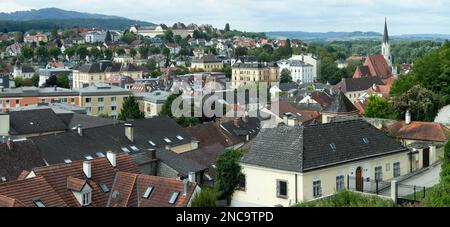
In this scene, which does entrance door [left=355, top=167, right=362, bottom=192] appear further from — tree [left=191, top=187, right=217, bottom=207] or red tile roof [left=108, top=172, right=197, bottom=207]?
red tile roof [left=108, top=172, right=197, bottom=207]

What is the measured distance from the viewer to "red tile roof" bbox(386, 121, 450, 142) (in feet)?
82.1

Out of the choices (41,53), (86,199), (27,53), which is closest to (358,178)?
(86,199)

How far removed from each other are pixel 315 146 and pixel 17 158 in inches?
440

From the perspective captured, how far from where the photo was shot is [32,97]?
54.9 meters

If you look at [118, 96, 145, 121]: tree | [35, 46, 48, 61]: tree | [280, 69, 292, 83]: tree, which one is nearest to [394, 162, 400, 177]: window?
[118, 96, 145, 121]: tree

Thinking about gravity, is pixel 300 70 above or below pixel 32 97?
above

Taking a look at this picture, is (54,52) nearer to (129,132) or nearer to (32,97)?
(32,97)

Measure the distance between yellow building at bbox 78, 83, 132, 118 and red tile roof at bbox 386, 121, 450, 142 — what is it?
113 feet

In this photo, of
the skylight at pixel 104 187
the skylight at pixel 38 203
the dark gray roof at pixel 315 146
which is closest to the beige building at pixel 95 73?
the skylight at pixel 104 187

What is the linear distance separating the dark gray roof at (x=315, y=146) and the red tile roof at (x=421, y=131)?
4.53 metres

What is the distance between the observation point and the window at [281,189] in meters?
18.0

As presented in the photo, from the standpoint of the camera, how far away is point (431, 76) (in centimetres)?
3625
